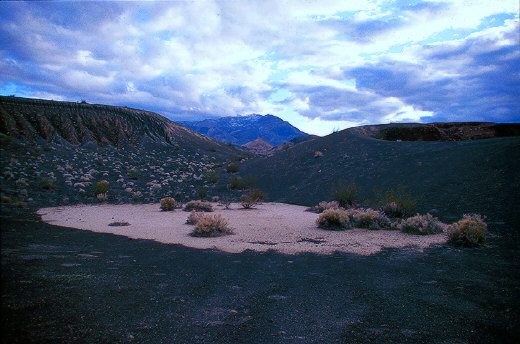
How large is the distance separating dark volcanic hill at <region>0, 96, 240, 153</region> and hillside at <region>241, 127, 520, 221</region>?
17.4m

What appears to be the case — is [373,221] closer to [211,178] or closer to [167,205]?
[167,205]

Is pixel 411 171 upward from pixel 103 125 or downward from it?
downward

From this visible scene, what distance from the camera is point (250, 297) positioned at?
424 centimetres

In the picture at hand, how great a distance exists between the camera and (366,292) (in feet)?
14.6

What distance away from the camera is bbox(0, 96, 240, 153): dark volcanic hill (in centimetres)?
3019

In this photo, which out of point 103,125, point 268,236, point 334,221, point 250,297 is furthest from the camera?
point 103,125

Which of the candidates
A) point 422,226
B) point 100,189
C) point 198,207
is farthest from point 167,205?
point 422,226

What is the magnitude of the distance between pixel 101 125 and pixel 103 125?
0.25 meters

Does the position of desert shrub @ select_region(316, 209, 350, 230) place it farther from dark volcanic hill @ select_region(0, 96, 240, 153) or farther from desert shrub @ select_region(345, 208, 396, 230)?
Result: dark volcanic hill @ select_region(0, 96, 240, 153)

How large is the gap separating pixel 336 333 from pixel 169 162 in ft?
104

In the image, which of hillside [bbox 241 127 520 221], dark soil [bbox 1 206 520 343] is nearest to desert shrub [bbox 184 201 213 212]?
hillside [bbox 241 127 520 221]

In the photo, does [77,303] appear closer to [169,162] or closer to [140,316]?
[140,316]

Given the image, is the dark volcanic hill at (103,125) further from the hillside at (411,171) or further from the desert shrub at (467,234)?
the desert shrub at (467,234)

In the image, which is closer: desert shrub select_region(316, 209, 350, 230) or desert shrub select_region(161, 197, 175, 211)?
desert shrub select_region(316, 209, 350, 230)
